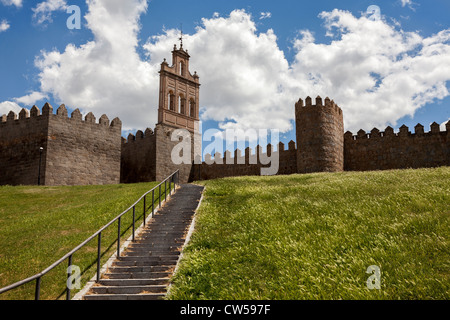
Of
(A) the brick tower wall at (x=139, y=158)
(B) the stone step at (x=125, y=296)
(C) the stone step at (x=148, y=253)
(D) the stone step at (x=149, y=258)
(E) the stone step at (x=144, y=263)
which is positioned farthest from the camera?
(A) the brick tower wall at (x=139, y=158)

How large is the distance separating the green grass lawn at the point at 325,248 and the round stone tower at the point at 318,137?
479 inches

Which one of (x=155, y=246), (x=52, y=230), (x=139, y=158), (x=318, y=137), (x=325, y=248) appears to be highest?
(x=318, y=137)

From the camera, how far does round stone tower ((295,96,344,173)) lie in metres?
25.5

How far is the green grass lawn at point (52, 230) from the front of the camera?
8830 millimetres

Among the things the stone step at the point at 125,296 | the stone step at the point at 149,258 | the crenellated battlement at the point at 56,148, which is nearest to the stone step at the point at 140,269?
the stone step at the point at 149,258

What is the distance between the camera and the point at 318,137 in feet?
84.1

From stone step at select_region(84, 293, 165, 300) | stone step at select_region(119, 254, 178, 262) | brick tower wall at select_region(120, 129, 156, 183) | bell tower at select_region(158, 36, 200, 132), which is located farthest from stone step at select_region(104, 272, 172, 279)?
bell tower at select_region(158, 36, 200, 132)

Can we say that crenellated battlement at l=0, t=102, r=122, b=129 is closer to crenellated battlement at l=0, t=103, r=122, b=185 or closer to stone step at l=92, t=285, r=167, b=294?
crenellated battlement at l=0, t=103, r=122, b=185

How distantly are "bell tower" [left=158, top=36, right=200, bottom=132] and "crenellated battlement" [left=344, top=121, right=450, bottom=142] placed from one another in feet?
53.1

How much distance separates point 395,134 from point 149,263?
21.5 m

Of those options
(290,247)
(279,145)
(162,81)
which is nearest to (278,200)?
(290,247)

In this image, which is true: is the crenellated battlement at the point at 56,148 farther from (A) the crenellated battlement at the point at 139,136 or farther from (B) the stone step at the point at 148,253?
(B) the stone step at the point at 148,253

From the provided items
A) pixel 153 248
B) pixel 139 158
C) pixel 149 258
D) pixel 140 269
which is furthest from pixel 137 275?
pixel 139 158

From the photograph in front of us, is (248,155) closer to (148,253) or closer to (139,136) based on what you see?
(139,136)
